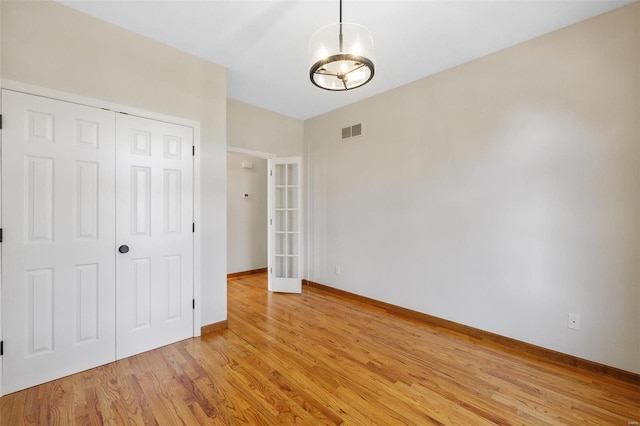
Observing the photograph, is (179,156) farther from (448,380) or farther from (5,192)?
(448,380)

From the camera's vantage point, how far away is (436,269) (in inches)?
126

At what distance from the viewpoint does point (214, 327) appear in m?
2.96

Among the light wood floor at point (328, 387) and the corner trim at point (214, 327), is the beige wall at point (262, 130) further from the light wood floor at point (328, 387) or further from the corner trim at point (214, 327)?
the light wood floor at point (328, 387)

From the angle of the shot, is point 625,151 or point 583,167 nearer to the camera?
point 625,151

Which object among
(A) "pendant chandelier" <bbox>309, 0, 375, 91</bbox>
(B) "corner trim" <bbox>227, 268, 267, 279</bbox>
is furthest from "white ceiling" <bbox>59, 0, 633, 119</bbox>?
(B) "corner trim" <bbox>227, 268, 267, 279</bbox>

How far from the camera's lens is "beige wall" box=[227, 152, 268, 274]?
5.51 metres

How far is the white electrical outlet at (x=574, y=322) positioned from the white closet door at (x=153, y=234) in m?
3.68

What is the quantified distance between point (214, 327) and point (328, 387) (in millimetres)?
1579

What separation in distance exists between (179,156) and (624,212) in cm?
405

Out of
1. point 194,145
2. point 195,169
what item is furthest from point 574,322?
point 194,145

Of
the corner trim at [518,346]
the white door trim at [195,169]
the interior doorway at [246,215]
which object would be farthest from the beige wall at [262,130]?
the corner trim at [518,346]

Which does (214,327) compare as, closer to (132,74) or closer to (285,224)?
(285,224)

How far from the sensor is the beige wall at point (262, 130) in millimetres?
3992

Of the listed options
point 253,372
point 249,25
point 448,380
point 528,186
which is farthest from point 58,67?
point 528,186
